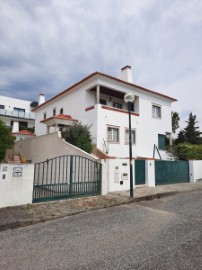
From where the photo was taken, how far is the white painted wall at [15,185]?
299 inches

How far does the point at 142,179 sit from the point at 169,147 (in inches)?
386

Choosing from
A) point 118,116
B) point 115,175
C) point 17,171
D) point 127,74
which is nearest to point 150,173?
point 115,175

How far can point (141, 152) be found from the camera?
19484mm

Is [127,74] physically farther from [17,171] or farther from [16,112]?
[16,112]

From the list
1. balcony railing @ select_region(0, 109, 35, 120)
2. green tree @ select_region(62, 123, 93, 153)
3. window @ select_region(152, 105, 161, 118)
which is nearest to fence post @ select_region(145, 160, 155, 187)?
green tree @ select_region(62, 123, 93, 153)

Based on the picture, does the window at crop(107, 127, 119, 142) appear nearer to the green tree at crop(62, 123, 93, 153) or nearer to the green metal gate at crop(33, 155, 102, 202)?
the green tree at crop(62, 123, 93, 153)

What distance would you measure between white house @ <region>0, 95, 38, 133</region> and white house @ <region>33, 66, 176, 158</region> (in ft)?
50.8

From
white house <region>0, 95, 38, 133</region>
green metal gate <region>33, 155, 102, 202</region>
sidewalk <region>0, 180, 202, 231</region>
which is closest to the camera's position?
sidewalk <region>0, 180, 202, 231</region>

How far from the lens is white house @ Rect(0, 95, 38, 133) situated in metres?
35.8

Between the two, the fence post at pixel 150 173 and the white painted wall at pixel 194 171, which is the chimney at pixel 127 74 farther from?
the fence post at pixel 150 173

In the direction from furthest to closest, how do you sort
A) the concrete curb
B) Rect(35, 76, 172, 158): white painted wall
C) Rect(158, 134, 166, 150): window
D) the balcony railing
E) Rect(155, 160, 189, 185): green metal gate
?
the balcony railing
Rect(158, 134, 166, 150): window
Rect(35, 76, 172, 158): white painted wall
Rect(155, 160, 189, 185): green metal gate
the concrete curb

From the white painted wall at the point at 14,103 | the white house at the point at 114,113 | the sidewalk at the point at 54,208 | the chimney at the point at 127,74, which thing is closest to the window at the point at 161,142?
the white house at the point at 114,113

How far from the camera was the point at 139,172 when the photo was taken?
1293 centimetres

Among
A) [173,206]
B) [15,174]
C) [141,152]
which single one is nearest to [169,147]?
[141,152]
